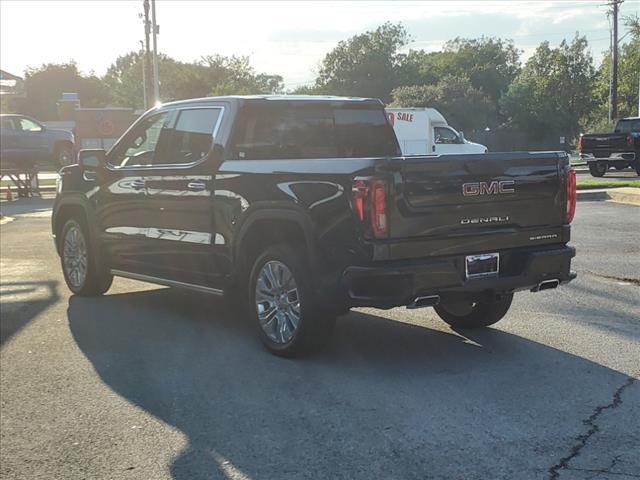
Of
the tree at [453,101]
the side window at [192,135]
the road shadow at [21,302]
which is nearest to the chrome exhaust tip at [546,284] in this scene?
the side window at [192,135]

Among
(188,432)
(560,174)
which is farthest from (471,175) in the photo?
(188,432)

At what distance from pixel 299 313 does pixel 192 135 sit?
7.10ft

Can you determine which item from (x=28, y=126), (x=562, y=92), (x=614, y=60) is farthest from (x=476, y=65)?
(x=28, y=126)

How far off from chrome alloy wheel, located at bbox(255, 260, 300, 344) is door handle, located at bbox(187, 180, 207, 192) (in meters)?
1.01

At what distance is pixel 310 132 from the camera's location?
6.85 m

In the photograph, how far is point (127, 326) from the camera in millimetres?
7090

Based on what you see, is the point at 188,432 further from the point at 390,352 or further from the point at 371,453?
the point at 390,352

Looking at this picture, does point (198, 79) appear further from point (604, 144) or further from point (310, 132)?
point (310, 132)

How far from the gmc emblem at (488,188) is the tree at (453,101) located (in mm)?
54621

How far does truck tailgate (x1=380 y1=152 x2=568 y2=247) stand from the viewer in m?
5.08

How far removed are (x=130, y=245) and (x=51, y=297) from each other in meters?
1.70

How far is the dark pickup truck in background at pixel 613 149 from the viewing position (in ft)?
83.8

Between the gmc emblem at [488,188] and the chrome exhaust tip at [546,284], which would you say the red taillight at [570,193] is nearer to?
the chrome exhaust tip at [546,284]

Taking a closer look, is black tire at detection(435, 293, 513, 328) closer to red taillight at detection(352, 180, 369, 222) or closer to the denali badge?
the denali badge
